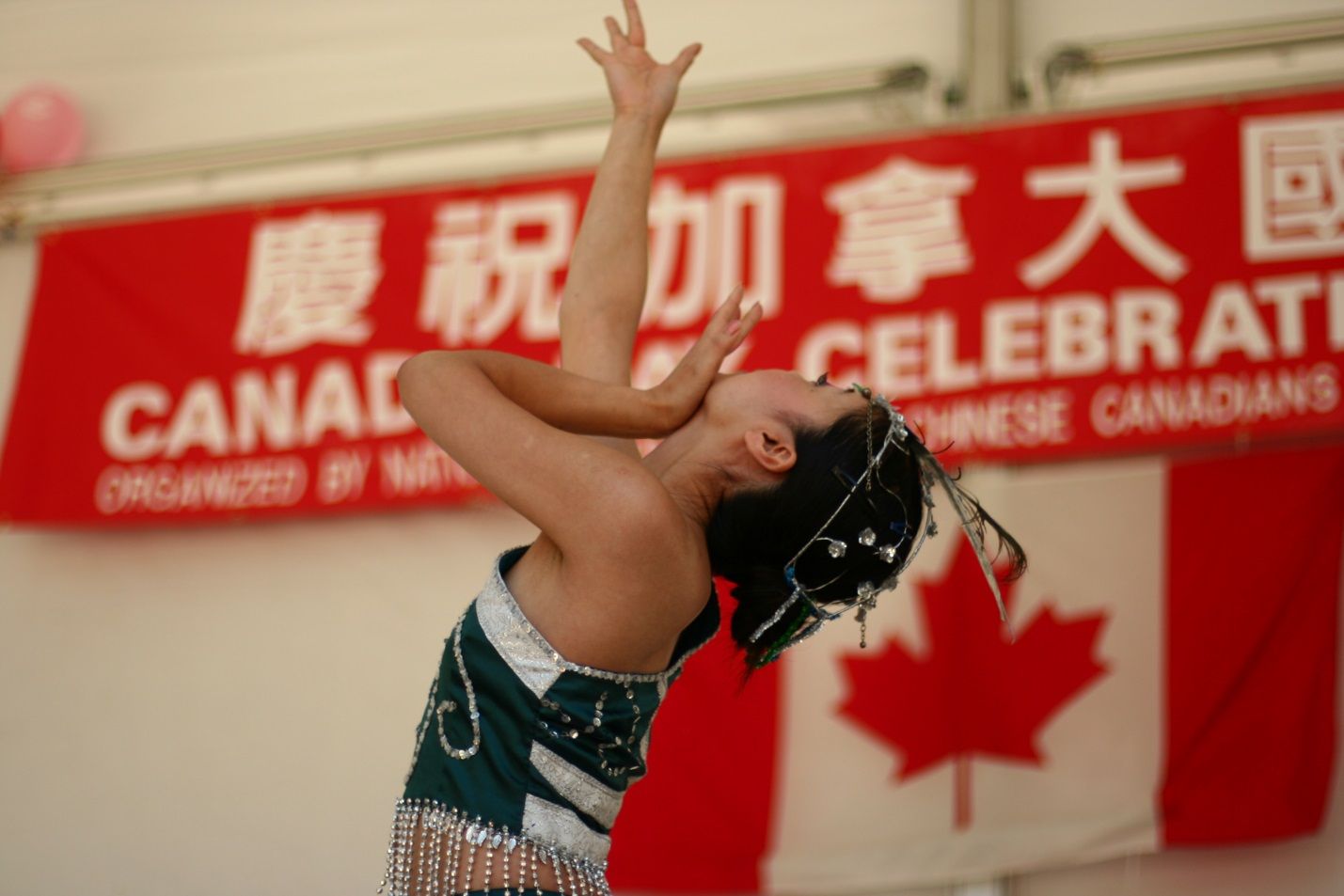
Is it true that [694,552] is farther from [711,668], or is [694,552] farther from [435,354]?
[711,668]

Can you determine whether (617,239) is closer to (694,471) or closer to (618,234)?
(618,234)

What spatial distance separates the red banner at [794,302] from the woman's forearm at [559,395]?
1.69 meters

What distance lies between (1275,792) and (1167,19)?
1644mm

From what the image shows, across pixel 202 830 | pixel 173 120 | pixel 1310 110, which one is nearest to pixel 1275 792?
pixel 1310 110

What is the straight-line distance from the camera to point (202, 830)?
11.5 feet

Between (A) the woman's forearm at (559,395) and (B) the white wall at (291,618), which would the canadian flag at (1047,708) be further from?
(A) the woman's forearm at (559,395)

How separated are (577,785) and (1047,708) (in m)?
1.73

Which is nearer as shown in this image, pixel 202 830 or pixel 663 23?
pixel 202 830

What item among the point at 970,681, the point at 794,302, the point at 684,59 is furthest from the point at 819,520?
the point at 794,302

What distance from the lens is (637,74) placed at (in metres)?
1.90

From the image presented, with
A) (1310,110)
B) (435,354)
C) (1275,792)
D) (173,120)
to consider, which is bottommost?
(1275,792)

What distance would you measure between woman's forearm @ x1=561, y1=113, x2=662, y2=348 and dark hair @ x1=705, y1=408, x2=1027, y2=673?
379 mm

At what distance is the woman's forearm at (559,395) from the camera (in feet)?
4.66

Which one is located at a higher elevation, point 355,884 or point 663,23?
point 663,23
